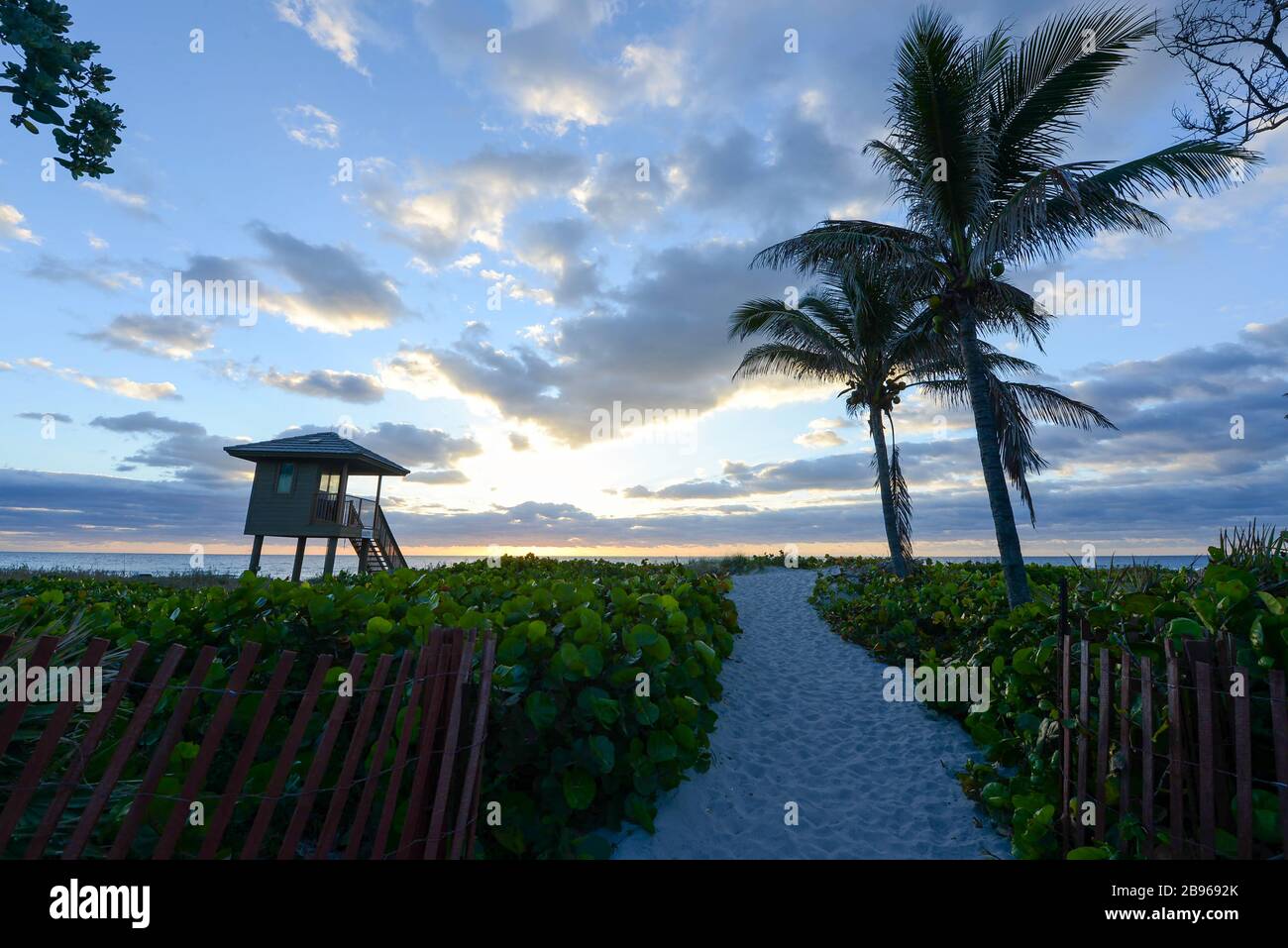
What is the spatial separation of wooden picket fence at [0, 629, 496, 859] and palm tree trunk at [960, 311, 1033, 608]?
9545 millimetres

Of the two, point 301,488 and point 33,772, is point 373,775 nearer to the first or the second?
point 33,772

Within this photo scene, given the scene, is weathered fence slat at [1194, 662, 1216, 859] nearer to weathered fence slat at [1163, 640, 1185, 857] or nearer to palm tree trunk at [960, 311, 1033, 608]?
weathered fence slat at [1163, 640, 1185, 857]

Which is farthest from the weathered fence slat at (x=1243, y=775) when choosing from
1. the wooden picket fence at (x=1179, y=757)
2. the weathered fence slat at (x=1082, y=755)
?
the weathered fence slat at (x=1082, y=755)

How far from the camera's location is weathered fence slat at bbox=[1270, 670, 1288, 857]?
3004 millimetres

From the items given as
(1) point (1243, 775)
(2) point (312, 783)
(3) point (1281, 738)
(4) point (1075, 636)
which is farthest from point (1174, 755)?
(2) point (312, 783)

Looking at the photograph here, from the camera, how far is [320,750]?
2.65 metres

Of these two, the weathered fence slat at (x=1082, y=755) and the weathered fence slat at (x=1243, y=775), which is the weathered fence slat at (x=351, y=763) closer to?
the weathered fence slat at (x=1243, y=775)

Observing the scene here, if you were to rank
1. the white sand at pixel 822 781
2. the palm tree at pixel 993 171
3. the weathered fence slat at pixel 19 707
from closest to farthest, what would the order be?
the weathered fence slat at pixel 19 707
the white sand at pixel 822 781
the palm tree at pixel 993 171

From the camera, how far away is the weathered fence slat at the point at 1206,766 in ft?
10.3

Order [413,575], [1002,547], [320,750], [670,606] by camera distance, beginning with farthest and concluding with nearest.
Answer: [1002,547] → [413,575] → [670,606] → [320,750]

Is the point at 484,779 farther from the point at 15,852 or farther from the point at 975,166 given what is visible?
the point at 975,166
